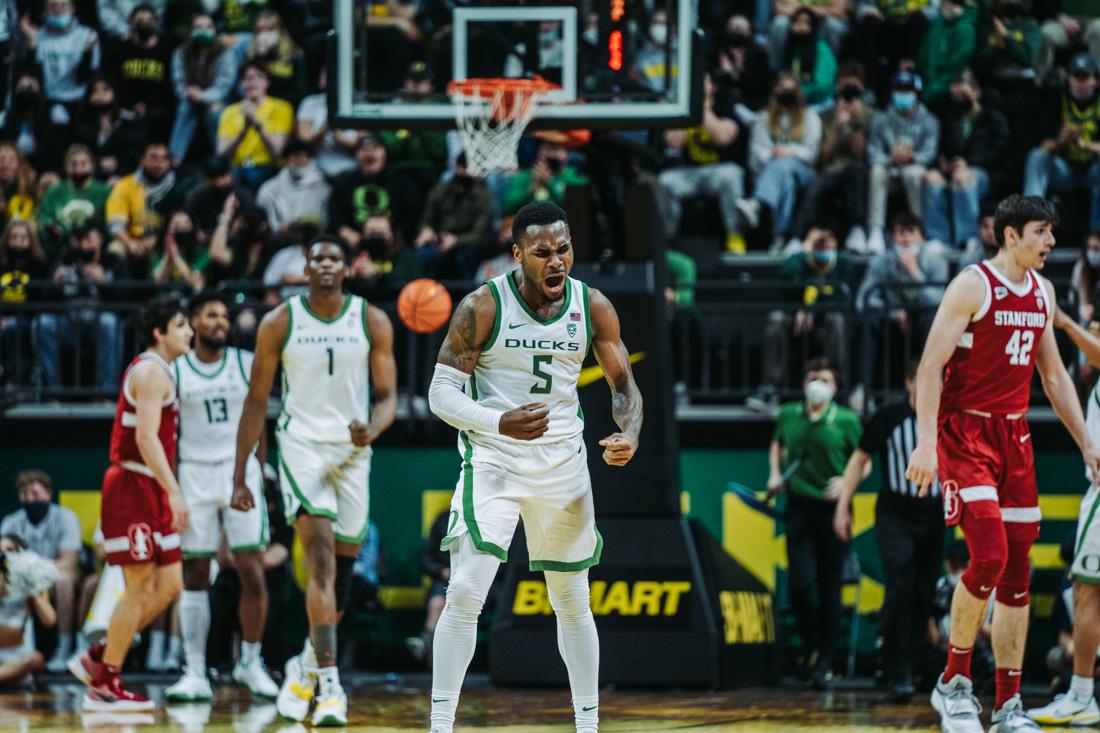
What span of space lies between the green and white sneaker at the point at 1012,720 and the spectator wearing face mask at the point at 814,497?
3.61 meters

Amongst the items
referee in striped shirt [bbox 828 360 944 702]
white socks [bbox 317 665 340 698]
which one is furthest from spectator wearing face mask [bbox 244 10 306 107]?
white socks [bbox 317 665 340 698]

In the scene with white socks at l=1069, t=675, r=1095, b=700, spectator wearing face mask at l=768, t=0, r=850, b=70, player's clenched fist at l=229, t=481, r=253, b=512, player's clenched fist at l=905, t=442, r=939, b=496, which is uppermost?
spectator wearing face mask at l=768, t=0, r=850, b=70

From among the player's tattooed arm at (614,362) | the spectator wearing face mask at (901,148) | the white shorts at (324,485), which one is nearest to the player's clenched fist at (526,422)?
the player's tattooed arm at (614,362)

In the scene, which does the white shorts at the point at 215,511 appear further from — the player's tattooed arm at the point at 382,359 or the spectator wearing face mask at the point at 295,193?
the spectator wearing face mask at the point at 295,193

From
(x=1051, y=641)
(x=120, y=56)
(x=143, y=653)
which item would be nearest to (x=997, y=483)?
(x=1051, y=641)

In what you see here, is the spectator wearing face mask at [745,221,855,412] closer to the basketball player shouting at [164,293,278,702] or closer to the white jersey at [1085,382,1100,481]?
the white jersey at [1085,382,1100,481]

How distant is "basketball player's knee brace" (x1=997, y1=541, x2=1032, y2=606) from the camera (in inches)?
310

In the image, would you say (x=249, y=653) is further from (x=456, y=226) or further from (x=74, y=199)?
(x=74, y=199)

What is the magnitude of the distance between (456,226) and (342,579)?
5.86 m

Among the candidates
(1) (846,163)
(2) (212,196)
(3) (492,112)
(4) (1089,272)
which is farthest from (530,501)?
(2) (212,196)

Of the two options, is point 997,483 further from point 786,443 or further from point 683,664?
point 786,443

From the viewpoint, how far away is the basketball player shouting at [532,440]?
6762mm

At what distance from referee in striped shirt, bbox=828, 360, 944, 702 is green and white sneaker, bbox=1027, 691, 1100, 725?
56.6 inches

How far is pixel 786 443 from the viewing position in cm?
1188
